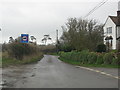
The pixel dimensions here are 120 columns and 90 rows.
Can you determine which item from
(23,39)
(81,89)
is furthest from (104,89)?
(23,39)

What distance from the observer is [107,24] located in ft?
155

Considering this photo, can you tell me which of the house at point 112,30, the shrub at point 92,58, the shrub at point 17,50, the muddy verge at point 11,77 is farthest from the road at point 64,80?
the house at point 112,30

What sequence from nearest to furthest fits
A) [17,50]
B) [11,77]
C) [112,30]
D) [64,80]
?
[64,80] → [11,77] → [17,50] → [112,30]

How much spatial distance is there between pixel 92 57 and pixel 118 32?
2126 cm

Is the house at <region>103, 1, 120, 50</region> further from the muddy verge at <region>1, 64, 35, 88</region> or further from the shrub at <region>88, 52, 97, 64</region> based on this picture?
the muddy verge at <region>1, 64, 35, 88</region>

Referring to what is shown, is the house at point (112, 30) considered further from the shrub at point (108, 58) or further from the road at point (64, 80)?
the road at point (64, 80)

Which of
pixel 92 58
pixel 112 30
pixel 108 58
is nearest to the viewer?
pixel 108 58

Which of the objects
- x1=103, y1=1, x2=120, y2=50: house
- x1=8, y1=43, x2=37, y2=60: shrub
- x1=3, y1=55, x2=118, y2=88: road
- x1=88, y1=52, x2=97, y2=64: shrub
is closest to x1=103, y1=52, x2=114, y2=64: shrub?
x1=88, y1=52, x2=97, y2=64: shrub

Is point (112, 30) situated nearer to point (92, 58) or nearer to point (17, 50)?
point (92, 58)

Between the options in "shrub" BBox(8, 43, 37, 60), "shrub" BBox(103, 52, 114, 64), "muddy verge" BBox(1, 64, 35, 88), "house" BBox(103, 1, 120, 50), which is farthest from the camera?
"house" BBox(103, 1, 120, 50)

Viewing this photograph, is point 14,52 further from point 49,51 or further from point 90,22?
point 49,51

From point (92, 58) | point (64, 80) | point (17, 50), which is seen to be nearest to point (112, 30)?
point (92, 58)

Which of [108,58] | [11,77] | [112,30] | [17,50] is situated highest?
[112,30]

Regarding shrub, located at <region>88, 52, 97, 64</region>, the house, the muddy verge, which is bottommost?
the muddy verge
